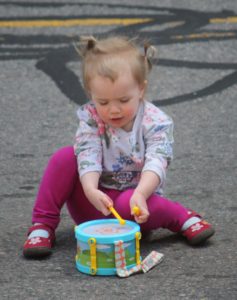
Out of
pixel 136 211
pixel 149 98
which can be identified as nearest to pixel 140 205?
pixel 136 211

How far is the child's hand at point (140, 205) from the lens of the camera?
3.46m

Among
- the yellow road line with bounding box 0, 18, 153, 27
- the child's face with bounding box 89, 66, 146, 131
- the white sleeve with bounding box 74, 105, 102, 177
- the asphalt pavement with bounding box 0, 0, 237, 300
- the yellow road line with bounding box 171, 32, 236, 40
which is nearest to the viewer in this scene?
the asphalt pavement with bounding box 0, 0, 237, 300

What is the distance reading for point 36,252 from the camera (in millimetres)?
3580

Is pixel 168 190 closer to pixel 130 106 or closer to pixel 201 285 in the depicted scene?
pixel 130 106

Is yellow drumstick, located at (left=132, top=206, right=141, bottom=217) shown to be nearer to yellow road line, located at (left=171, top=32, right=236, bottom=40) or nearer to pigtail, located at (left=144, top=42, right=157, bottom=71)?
pigtail, located at (left=144, top=42, right=157, bottom=71)

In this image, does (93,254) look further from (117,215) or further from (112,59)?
(112,59)

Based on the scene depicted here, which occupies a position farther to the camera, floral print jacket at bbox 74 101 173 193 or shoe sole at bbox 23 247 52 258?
floral print jacket at bbox 74 101 173 193

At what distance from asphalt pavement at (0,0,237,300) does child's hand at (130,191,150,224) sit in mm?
192

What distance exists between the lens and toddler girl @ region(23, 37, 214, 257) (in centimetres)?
359

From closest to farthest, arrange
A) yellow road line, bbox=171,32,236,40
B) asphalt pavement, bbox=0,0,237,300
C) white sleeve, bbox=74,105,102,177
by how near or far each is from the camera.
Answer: asphalt pavement, bbox=0,0,237,300, white sleeve, bbox=74,105,102,177, yellow road line, bbox=171,32,236,40

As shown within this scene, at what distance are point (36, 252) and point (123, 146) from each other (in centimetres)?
55

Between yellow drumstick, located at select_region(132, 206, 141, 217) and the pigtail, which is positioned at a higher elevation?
the pigtail

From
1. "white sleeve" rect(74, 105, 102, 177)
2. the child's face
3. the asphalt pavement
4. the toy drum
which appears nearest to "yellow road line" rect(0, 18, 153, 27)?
the asphalt pavement

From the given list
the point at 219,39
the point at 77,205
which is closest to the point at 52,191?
the point at 77,205
